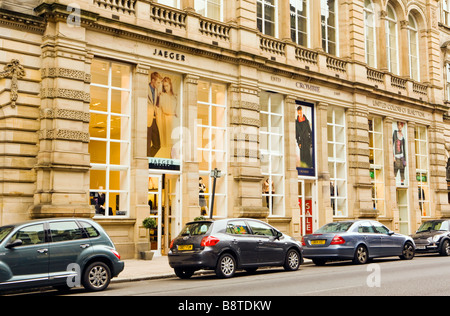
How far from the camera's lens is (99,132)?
18906mm

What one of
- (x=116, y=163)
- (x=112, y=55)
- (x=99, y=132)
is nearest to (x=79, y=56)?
(x=112, y=55)

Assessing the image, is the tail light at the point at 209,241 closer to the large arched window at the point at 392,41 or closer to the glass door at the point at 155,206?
the glass door at the point at 155,206

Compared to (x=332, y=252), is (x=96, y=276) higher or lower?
lower

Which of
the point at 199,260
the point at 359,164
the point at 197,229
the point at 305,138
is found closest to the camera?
the point at 199,260

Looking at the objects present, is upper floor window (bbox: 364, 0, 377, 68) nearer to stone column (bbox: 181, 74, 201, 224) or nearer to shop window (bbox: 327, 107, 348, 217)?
shop window (bbox: 327, 107, 348, 217)

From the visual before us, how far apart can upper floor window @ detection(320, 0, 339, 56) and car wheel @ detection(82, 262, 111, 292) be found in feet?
63.7

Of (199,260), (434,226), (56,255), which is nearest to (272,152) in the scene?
(434,226)

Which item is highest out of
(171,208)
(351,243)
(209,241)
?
(171,208)

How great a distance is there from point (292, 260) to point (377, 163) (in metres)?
15.9

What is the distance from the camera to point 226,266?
14000 mm

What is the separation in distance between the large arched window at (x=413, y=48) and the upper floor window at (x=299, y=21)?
33.3 ft

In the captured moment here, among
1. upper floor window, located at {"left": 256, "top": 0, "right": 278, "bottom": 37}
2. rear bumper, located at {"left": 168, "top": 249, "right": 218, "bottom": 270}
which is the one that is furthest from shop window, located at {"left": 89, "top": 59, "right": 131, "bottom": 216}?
upper floor window, located at {"left": 256, "top": 0, "right": 278, "bottom": 37}

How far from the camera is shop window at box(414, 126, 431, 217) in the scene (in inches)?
1287

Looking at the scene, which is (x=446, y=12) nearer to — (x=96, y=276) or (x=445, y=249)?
(x=445, y=249)
